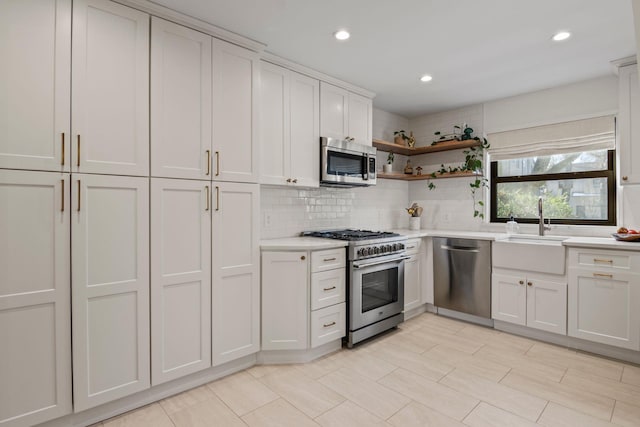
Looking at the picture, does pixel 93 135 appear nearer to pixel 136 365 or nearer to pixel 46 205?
pixel 46 205

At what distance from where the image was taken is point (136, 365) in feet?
6.72

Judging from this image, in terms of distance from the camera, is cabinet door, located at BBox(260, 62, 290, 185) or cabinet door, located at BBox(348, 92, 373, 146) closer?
cabinet door, located at BBox(260, 62, 290, 185)

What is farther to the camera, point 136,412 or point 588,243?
point 588,243

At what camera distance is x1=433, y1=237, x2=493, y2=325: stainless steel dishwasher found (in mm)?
3479

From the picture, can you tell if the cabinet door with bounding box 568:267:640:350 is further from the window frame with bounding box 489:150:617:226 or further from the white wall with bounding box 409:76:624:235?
the window frame with bounding box 489:150:617:226

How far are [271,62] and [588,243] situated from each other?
3137mm

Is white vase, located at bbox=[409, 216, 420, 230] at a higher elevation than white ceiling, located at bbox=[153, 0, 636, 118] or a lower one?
lower

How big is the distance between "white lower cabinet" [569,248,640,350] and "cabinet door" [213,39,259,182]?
2.92m

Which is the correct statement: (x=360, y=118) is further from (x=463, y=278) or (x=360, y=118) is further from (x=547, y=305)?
(x=547, y=305)

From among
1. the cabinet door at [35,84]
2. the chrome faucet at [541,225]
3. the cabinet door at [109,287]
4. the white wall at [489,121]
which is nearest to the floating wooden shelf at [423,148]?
the white wall at [489,121]

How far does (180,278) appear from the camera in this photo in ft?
7.29

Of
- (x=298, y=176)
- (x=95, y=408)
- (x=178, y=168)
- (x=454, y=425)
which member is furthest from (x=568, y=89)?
(x=95, y=408)

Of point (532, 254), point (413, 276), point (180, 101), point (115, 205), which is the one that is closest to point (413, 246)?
point (413, 276)

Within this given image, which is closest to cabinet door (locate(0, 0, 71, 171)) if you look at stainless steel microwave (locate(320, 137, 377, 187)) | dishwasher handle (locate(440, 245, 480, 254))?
stainless steel microwave (locate(320, 137, 377, 187))
